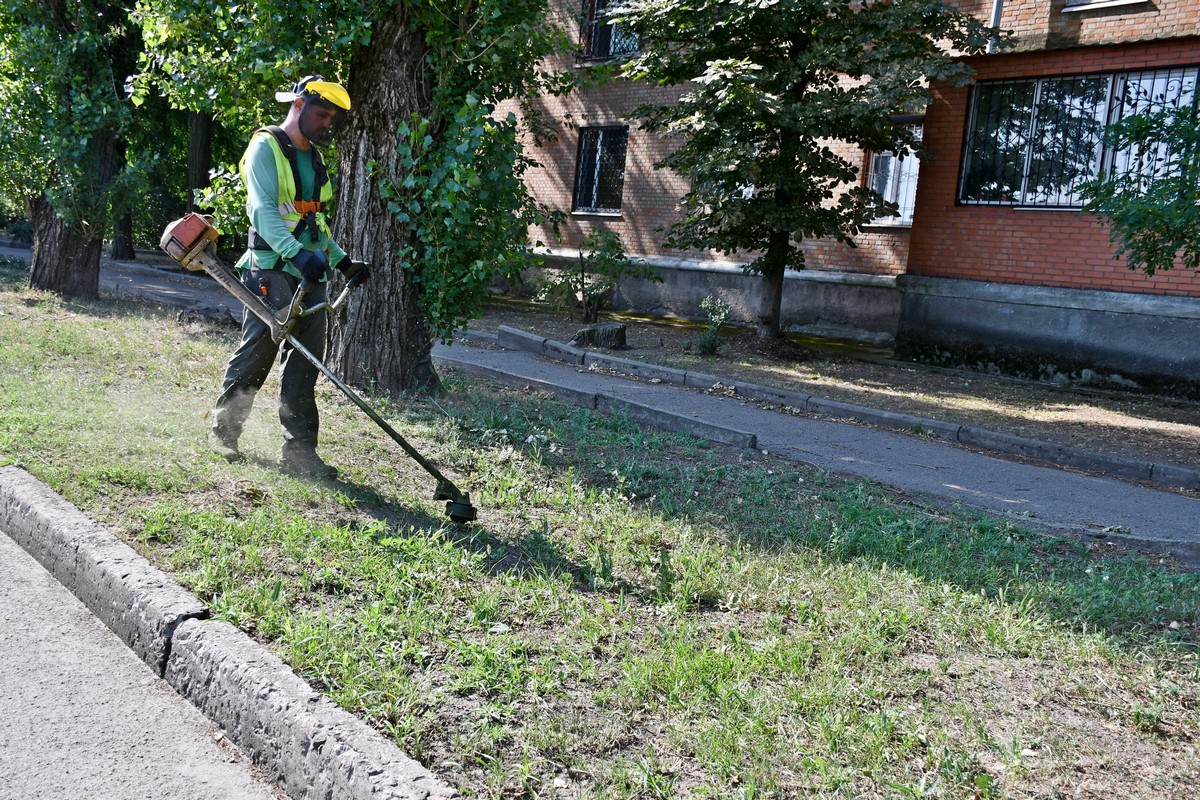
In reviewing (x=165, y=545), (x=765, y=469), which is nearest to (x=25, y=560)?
(x=165, y=545)

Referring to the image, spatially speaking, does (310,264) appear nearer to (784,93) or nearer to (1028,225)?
(784,93)

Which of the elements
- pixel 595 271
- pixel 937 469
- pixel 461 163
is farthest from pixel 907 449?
pixel 595 271

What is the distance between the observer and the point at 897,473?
770 cm

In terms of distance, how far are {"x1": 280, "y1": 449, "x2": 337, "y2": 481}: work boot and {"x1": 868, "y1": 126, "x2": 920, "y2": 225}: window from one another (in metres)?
12.3

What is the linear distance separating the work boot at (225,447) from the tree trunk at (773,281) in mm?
9984

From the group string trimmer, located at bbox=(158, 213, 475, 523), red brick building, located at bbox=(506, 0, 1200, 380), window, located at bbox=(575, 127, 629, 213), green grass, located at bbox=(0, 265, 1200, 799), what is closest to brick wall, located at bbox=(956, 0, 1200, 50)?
red brick building, located at bbox=(506, 0, 1200, 380)

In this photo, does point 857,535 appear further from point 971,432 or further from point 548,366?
point 548,366

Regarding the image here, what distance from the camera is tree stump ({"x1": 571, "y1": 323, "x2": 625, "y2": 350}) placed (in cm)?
1386

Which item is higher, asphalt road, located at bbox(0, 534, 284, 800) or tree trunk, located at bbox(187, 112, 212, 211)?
tree trunk, located at bbox(187, 112, 212, 211)

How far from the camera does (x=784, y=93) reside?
44.3ft

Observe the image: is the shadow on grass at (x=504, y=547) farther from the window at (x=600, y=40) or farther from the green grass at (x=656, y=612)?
the window at (x=600, y=40)

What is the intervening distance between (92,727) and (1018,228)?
13.9 meters

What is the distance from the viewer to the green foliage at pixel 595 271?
1631cm

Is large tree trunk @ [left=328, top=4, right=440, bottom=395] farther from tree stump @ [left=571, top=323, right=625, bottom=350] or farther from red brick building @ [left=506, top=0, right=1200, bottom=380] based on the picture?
tree stump @ [left=571, top=323, right=625, bottom=350]
